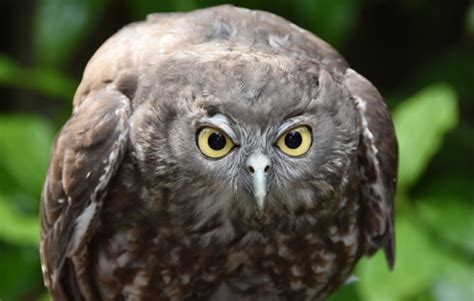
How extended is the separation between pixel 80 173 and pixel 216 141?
0.61 m

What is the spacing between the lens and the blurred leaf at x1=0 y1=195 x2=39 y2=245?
5164mm

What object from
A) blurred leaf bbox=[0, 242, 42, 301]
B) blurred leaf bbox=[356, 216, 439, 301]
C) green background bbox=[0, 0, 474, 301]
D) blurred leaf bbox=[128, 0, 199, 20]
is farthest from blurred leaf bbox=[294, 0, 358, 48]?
blurred leaf bbox=[0, 242, 42, 301]

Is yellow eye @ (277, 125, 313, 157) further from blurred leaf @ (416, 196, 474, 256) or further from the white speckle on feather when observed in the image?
blurred leaf @ (416, 196, 474, 256)

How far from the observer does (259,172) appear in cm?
335

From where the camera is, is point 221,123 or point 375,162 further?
point 375,162

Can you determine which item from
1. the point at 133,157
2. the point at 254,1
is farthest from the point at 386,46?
the point at 133,157

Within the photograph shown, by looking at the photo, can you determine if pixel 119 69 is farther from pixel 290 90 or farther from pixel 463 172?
pixel 463 172

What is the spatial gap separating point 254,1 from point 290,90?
2.80 metres

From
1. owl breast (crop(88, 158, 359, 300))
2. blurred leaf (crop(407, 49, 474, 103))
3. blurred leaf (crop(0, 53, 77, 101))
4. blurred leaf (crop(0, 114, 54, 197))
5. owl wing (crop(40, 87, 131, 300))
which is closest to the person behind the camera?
owl wing (crop(40, 87, 131, 300))

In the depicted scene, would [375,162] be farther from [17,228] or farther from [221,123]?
[17,228]

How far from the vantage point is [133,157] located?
12.0ft

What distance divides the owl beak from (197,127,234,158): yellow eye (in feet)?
0.29

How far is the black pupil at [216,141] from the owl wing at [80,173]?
390 mm

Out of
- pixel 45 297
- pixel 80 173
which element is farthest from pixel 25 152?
pixel 80 173
